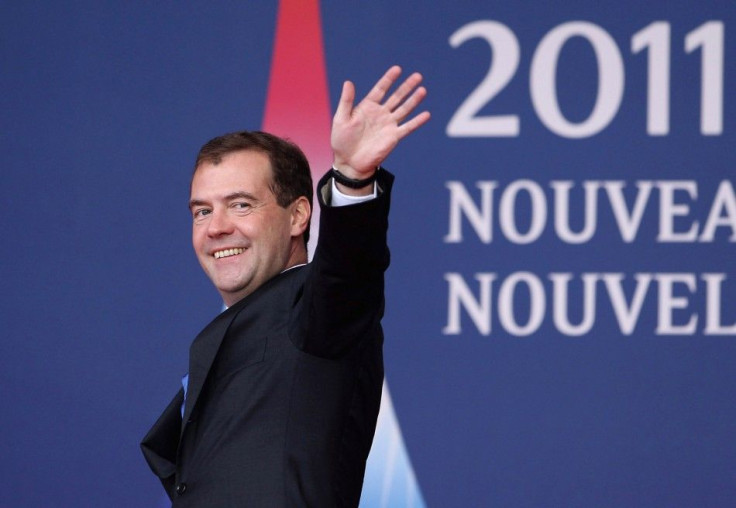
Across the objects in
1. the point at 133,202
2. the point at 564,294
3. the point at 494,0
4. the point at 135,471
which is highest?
the point at 494,0

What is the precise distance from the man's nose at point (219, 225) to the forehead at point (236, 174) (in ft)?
0.13

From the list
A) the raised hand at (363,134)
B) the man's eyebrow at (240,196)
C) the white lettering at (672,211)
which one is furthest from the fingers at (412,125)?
the white lettering at (672,211)

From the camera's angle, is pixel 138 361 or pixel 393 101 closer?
pixel 393 101

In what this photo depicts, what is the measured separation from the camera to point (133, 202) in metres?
3.28

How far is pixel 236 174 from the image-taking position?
1771mm

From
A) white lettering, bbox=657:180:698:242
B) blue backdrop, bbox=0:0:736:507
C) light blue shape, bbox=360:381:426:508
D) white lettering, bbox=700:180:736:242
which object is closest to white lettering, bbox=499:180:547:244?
blue backdrop, bbox=0:0:736:507

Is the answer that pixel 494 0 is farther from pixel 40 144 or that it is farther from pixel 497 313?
pixel 40 144

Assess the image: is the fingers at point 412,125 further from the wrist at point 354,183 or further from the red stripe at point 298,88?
the red stripe at point 298,88

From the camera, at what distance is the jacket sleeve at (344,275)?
58.9 inches

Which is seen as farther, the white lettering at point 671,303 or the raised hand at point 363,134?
the white lettering at point 671,303

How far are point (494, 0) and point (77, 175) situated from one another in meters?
1.29

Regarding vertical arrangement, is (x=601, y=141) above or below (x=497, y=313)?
above

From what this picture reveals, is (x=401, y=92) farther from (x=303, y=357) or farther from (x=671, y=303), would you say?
(x=671, y=303)

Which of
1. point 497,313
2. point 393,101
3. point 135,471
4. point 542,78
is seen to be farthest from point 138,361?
point 393,101
